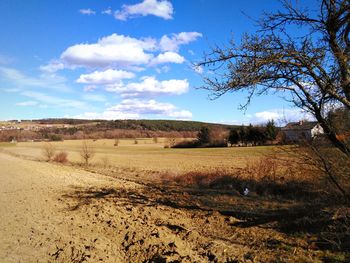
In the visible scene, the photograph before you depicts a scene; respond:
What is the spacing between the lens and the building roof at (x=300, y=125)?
8.46 metres

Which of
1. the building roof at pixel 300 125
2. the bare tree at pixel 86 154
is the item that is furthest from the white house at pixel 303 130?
the bare tree at pixel 86 154

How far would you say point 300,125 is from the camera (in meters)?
8.53

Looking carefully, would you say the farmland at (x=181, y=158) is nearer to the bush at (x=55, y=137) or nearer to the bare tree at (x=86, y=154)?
the bare tree at (x=86, y=154)

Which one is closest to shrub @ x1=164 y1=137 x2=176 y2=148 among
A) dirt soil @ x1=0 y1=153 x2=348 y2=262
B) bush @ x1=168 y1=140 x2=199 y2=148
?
bush @ x1=168 y1=140 x2=199 y2=148

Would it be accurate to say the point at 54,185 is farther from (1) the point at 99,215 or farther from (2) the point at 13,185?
(1) the point at 99,215

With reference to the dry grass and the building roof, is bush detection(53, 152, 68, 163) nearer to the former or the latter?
the dry grass

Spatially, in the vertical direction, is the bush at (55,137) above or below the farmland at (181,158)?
above

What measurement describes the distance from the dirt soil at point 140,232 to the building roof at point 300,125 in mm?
2485

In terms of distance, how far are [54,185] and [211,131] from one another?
7757cm

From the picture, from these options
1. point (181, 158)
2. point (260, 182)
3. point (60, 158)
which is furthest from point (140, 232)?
point (181, 158)

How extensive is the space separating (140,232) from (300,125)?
4.77 m

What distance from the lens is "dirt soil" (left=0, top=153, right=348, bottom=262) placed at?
7.55 m

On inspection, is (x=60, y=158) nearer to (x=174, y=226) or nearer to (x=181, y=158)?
(x=181, y=158)

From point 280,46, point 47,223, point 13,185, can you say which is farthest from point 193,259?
point 13,185
